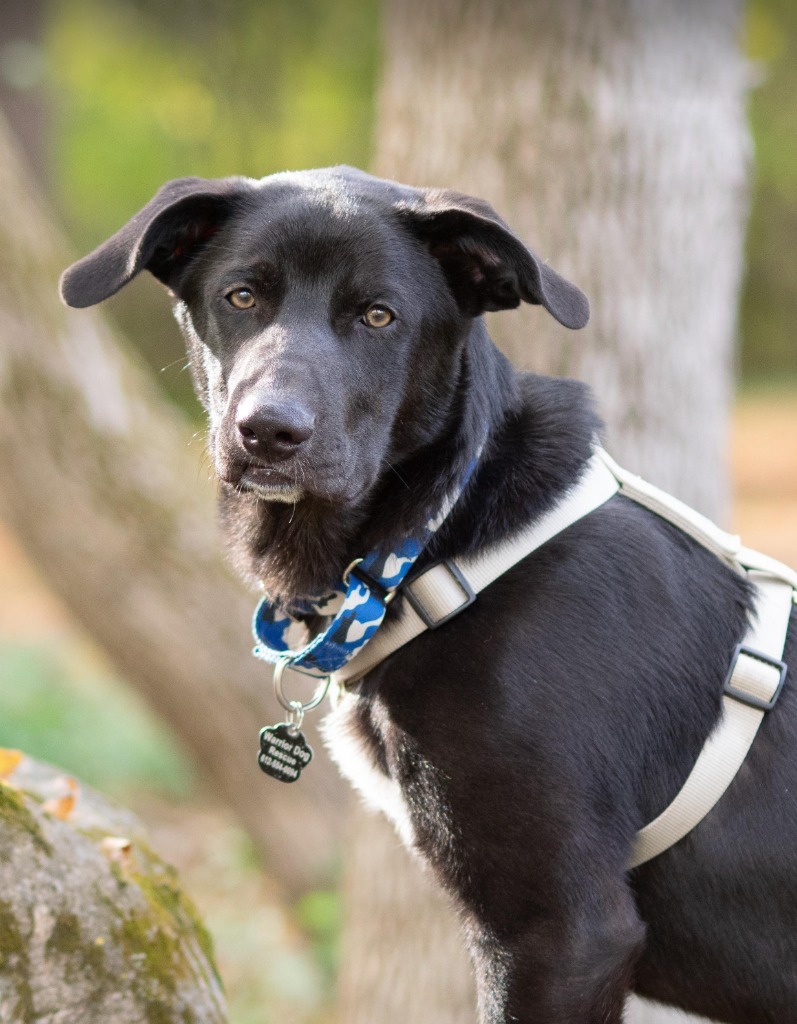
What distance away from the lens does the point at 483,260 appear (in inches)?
99.7

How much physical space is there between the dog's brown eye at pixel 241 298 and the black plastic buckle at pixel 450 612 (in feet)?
2.14

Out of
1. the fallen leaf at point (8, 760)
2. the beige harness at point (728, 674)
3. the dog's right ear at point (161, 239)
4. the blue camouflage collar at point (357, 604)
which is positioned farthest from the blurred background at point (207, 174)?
the beige harness at point (728, 674)

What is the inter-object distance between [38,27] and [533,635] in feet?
36.0

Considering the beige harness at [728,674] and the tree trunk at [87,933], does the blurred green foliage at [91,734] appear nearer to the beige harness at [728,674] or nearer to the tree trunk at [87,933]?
the tree trunk at [87,933]

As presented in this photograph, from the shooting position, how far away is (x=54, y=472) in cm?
455

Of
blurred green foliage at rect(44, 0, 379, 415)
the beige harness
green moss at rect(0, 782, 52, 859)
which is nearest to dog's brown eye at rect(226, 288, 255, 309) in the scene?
the beige harness

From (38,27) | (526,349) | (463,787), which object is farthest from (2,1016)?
(38,27)

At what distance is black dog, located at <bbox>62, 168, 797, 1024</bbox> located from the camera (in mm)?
2248

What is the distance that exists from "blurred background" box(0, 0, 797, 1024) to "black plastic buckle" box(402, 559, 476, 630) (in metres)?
1.19

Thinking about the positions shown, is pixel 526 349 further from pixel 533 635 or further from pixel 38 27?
pixel 38 27

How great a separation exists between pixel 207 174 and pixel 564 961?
39.3ft

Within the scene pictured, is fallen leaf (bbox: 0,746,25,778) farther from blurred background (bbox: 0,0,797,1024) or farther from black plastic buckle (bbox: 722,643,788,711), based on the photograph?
black plastic buckle (bbox: 722,643,788,711)

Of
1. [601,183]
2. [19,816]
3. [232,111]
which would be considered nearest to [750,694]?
[19,816]

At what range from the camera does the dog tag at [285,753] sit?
2.54 m
